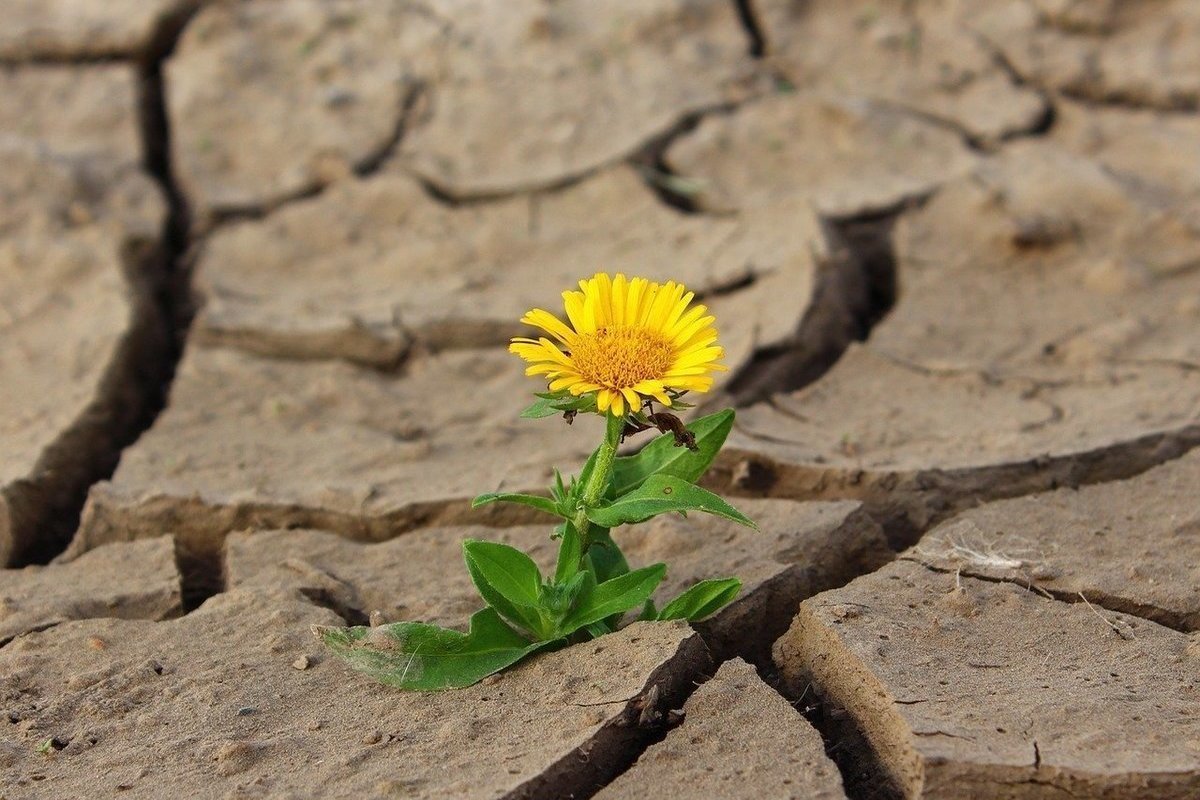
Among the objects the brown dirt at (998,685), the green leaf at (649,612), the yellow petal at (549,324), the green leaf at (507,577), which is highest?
the yellow petal at (549,324)

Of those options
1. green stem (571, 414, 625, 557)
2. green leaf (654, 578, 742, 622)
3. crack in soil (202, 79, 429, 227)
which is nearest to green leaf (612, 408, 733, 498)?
green stem (571, 414, 625, 557)

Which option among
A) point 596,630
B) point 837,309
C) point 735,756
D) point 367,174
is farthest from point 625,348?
point 367,174

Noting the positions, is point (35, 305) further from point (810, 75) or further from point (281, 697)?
point (810, 75)

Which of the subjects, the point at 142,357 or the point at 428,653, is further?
the point at 142,357

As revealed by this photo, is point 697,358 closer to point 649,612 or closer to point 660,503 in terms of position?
point 660,503

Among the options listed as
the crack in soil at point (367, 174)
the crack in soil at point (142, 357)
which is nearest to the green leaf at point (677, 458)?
the crack in soil at point (142, 357)

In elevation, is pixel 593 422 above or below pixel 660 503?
below

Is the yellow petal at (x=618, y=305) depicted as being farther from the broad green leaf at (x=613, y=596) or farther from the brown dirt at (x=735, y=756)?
the brown dirt at (x=735, y=756)
